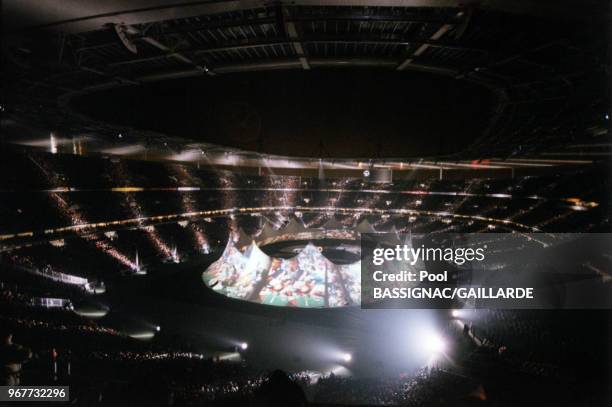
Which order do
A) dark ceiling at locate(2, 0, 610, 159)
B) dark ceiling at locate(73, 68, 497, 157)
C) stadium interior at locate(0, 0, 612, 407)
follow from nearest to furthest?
dark ceiling at locate(2, 0, 610, 159)
stadium interior at locate(0, 0, 612, 407)
dark ceiling at locate(73, 68, 497, 157)

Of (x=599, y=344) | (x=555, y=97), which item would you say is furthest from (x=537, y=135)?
(x=599, y=344)

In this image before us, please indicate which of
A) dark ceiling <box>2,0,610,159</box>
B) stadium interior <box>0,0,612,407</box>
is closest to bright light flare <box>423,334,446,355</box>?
stadium interior <box>0,0,612,407</box>

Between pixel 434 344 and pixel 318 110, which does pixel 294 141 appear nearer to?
pixel 318 110

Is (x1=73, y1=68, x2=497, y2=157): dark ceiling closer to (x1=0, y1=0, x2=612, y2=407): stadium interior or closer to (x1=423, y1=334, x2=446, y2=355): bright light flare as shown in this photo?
(x1=0, y1=0, x2=612, y2=407): stadium interior

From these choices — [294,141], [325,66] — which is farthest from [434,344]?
[325,66]

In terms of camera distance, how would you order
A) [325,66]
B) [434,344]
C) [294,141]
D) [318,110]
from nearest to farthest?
1. [325,66]
2. [318,110]
3. [294,141]
4. [434,344]

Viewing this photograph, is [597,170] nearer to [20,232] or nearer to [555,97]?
[555,97]

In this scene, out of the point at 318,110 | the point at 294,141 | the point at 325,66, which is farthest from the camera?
the point at 294,141

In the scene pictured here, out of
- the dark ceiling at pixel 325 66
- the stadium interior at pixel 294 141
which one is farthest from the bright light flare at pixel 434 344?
the dark ceiling at pixel 325 66
